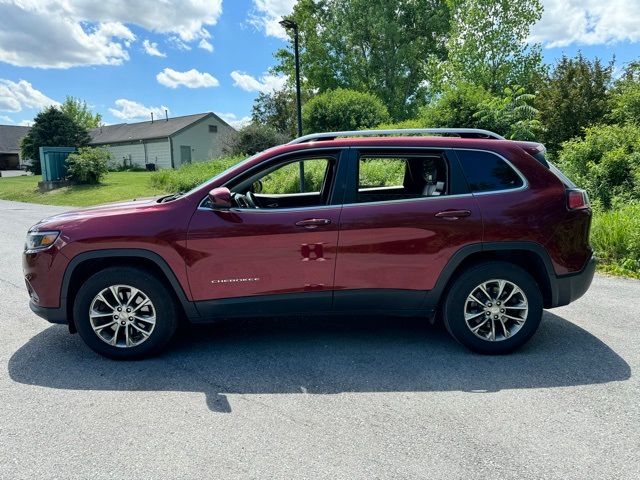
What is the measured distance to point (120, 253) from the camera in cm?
374

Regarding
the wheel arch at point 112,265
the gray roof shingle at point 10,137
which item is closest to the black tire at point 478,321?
the wheel arch at point 112,265

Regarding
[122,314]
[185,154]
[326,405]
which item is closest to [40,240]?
[122,314]

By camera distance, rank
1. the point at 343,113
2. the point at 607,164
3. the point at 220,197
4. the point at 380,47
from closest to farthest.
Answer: the point at 220,197 < the point at 607,164 < the point at 343,113 < the point at 380,47

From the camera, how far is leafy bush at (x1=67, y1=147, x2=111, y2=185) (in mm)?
24000

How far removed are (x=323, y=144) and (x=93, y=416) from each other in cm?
271

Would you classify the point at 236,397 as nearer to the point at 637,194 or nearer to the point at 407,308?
the point at 407,308

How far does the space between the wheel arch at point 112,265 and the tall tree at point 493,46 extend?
1088 inches

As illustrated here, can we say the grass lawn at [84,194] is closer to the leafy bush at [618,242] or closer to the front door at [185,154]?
the leafy bush at [618,242]

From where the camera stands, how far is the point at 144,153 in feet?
159

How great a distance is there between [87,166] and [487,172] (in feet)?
80.6

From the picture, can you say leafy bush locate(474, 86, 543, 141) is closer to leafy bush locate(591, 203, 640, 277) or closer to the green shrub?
leafy bush locate(591, 203, 640, 277)

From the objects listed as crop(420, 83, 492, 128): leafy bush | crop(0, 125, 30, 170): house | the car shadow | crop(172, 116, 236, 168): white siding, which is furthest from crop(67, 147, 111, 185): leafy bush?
crop(0, 125, 30, 170): house

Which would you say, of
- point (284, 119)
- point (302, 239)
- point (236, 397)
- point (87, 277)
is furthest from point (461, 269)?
point (284, 119)

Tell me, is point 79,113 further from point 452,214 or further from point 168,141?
point 452,214
